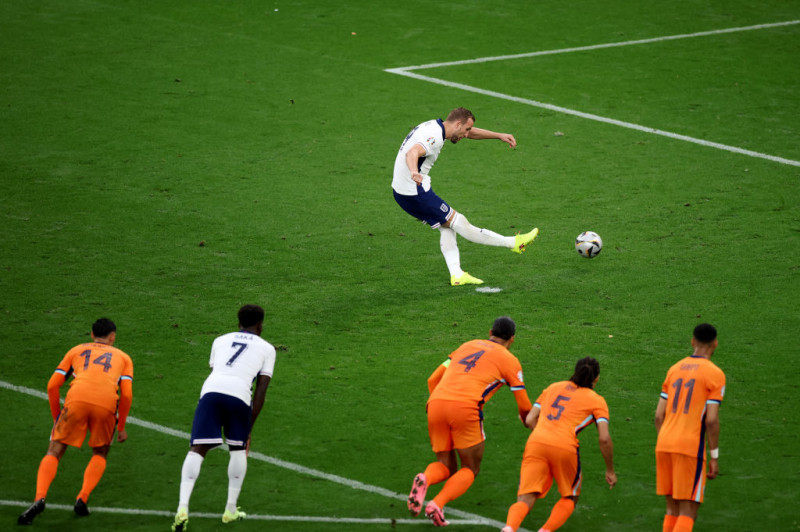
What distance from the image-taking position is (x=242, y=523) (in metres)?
8.91

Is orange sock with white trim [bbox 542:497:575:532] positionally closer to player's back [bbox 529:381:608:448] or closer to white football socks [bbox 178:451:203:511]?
player's back [bbox 529:381:608:448]

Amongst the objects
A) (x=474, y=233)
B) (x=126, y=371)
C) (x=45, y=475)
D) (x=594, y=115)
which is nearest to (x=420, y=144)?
(x=474, y=233)

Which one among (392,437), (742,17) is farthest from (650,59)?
(392,437)

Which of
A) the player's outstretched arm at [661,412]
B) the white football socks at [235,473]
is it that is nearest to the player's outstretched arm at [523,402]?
the player's outstretched arm at [661,412]

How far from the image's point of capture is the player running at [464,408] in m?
8.83

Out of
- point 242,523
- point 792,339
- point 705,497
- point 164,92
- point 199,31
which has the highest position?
point 199,31

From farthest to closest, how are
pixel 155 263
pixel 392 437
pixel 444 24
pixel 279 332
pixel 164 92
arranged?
pixel 444 24
pixel 164 92
pixel 155 263
pixel 279 332
pixel 392 437

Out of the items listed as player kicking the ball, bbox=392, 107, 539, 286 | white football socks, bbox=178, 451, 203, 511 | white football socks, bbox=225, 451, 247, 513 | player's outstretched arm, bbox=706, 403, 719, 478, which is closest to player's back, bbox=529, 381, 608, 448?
player's outstretched arm, bbox=706, 403, 719, 478

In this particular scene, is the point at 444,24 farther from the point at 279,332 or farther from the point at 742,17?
the point at 279,332

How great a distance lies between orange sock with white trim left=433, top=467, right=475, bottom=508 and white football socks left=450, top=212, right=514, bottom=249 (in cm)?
558

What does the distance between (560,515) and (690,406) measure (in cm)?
134

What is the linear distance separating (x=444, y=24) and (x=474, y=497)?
18961mm

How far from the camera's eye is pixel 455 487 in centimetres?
881

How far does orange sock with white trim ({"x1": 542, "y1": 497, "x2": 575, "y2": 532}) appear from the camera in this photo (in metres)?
8.41
